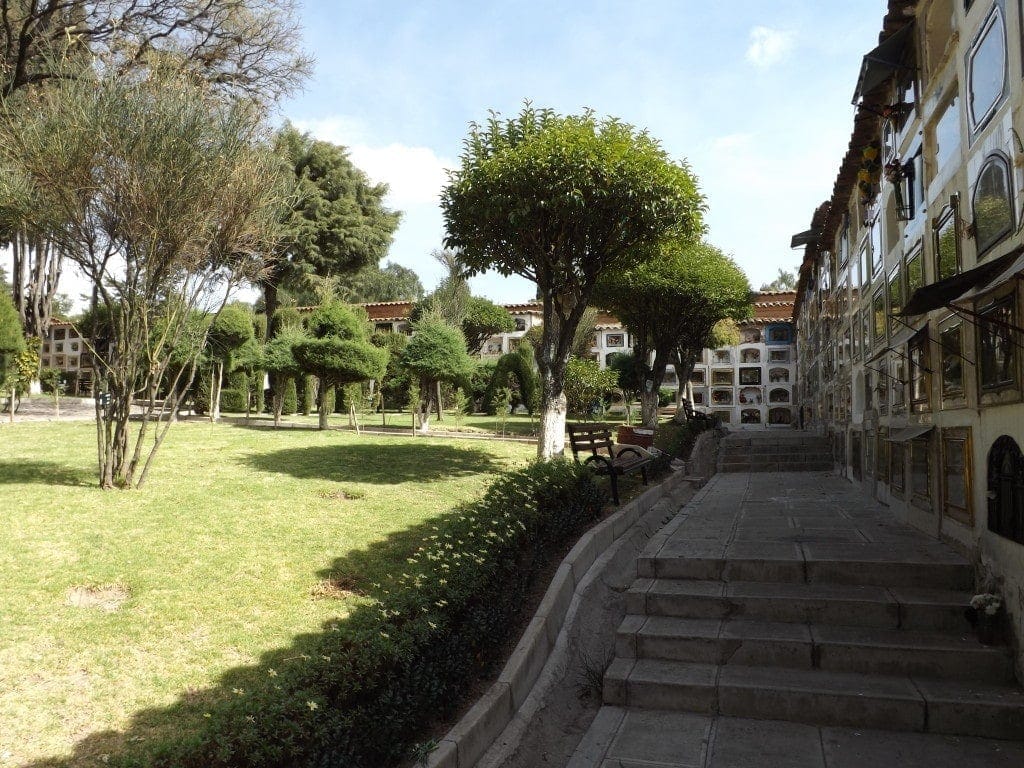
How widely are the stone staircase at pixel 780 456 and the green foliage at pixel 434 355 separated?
821cm

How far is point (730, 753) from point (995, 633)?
2246 millimetres

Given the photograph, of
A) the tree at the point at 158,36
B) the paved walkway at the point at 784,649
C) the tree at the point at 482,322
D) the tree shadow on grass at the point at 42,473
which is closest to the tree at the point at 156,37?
the tree at the point at 158,36

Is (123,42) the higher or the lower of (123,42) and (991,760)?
the higher

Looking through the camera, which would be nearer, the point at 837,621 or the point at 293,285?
the point at 837,621

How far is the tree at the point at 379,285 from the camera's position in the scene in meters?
40.3

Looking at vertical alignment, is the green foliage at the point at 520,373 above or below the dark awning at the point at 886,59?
below

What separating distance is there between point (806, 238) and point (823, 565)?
16061 millimetres

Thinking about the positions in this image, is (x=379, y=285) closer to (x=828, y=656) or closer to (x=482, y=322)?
(x=482, y=322)

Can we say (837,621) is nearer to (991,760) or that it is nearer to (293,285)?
(991,760)

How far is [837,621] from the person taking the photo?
16.9 ft

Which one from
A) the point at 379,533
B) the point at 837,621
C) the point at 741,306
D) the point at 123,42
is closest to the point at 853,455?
the point at 837,621

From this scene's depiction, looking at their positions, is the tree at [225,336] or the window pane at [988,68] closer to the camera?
the window pane at [988,68]

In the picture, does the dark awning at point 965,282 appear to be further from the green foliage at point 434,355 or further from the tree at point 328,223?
the tree at point 328,223

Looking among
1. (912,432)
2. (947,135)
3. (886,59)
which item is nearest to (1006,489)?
(912,432)
